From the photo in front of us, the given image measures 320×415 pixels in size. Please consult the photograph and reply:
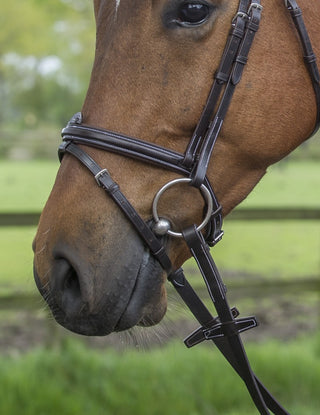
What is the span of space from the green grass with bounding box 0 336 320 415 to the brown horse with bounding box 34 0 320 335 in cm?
261

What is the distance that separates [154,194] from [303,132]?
2.08ft

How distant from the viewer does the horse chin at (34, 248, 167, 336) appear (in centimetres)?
184

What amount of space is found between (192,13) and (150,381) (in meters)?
3.49

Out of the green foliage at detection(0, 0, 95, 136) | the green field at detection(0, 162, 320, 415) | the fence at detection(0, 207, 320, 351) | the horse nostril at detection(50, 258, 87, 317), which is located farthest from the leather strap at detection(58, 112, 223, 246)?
the green foliage at detection(0, 0, 95, 136)

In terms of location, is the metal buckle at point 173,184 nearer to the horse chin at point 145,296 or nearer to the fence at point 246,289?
the horse chin at point 145,296

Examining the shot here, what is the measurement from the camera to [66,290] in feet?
6.04

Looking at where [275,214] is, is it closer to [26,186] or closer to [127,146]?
[127,146]

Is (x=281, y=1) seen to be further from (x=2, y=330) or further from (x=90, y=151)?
(x=2, y=330)

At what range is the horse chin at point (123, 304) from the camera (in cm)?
184

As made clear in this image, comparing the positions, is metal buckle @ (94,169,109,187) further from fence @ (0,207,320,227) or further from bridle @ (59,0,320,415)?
fence @ (0,207,320,227)

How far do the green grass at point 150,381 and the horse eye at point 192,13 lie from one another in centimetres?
311

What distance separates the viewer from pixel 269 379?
16.0ft

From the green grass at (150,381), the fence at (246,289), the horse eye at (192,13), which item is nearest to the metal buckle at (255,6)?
the horse eye at (192,13)

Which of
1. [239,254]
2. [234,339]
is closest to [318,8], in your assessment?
[234,339]
